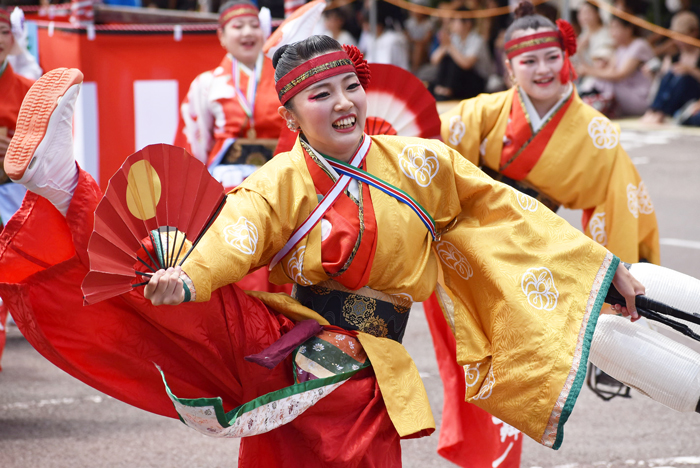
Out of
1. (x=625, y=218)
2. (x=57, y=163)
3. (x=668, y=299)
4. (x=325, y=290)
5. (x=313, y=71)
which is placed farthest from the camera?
(x=625, y=218)

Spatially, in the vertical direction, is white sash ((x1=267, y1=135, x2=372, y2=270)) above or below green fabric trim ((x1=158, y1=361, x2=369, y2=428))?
above

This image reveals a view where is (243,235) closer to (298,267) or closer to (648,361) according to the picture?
(298,267)

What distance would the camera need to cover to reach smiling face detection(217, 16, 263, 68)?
4160 millimetres

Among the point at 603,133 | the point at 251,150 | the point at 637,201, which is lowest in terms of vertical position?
the point at 251,150

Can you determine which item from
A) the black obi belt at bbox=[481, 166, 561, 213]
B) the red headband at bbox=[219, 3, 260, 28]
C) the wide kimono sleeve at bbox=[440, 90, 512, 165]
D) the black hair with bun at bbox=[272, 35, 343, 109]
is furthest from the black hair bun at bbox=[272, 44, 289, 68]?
the red headband at bbox=[219, 3, 260, 28]

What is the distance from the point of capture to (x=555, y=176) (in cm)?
327

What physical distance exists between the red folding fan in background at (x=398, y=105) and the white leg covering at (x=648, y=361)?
36.5 inches

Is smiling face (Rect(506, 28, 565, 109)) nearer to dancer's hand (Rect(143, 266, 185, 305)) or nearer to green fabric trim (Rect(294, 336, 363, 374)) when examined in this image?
green fabric trim (Rect(294, 336, 363, 374))

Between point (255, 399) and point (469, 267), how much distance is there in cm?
72

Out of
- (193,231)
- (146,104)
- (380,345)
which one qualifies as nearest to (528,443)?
(380,345)

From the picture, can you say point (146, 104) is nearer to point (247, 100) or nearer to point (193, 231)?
point (247, 100)

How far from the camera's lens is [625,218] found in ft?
10.6

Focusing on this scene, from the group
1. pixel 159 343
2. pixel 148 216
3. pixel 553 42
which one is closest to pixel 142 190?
pixel 148 216

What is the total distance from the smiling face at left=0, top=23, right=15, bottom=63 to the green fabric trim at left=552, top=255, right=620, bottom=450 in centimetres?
298
